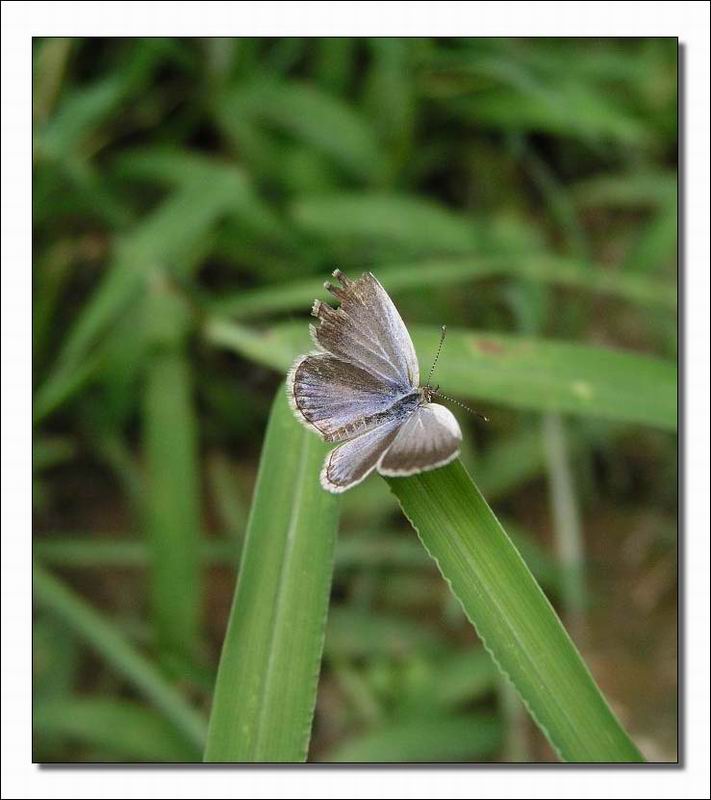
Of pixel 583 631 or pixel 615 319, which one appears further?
pixel 615 319

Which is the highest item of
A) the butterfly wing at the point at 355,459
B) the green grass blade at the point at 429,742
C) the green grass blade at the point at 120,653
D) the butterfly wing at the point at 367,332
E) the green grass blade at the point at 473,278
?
the green grass blade at the point at 473,278

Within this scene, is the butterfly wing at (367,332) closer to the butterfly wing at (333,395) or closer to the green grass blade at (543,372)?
the butterfly wing at (333,395)

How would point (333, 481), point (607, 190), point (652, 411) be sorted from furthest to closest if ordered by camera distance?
point (607, 190), point (652, 411), point (333, 481)

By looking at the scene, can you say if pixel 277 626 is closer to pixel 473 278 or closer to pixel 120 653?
pixel 120 653

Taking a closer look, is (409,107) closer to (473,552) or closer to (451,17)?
(451,17)

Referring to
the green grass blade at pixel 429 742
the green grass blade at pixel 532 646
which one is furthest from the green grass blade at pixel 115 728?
the green grass blade at pixel 532 646

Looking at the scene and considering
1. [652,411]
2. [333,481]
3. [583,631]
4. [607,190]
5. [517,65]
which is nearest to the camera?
[333,481]

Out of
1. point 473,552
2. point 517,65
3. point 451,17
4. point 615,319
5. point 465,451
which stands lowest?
point 473,552

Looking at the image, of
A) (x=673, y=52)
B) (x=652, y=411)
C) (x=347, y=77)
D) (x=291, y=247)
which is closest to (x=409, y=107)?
(x=347, y=77)
